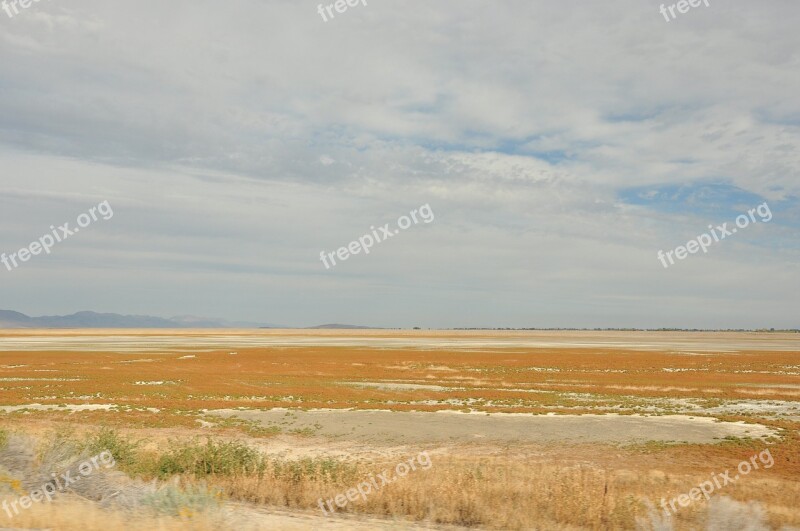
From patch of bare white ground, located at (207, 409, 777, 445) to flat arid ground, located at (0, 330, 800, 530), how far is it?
14cm

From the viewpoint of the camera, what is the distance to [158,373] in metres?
52.8

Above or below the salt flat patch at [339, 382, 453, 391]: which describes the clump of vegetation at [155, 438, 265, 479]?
above

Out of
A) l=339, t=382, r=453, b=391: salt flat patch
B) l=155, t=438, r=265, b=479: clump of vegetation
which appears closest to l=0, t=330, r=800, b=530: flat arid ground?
l=155, t=438, r=265, b=479: clump of vegetation

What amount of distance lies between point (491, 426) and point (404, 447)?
6254 mm

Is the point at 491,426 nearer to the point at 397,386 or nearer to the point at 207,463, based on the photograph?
the point at 207,463

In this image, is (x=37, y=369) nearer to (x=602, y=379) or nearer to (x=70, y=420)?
(x=70, y=420)

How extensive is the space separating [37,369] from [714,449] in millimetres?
55425

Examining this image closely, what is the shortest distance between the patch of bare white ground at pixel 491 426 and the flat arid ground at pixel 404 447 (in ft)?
0.44

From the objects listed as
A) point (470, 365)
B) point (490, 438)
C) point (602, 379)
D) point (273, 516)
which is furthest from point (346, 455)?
point (470, 365)

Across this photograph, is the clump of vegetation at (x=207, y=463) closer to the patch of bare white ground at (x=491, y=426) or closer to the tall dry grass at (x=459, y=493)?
the tall dry grass at (x=459, y=493)

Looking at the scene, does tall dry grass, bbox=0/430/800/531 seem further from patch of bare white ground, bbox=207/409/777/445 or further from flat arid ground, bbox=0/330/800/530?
patch of bare white ground, bbox=207/409/777/445

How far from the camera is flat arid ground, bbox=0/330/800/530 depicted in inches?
477

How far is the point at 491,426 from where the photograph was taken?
28.7 metres

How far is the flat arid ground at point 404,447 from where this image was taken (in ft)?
39.8
